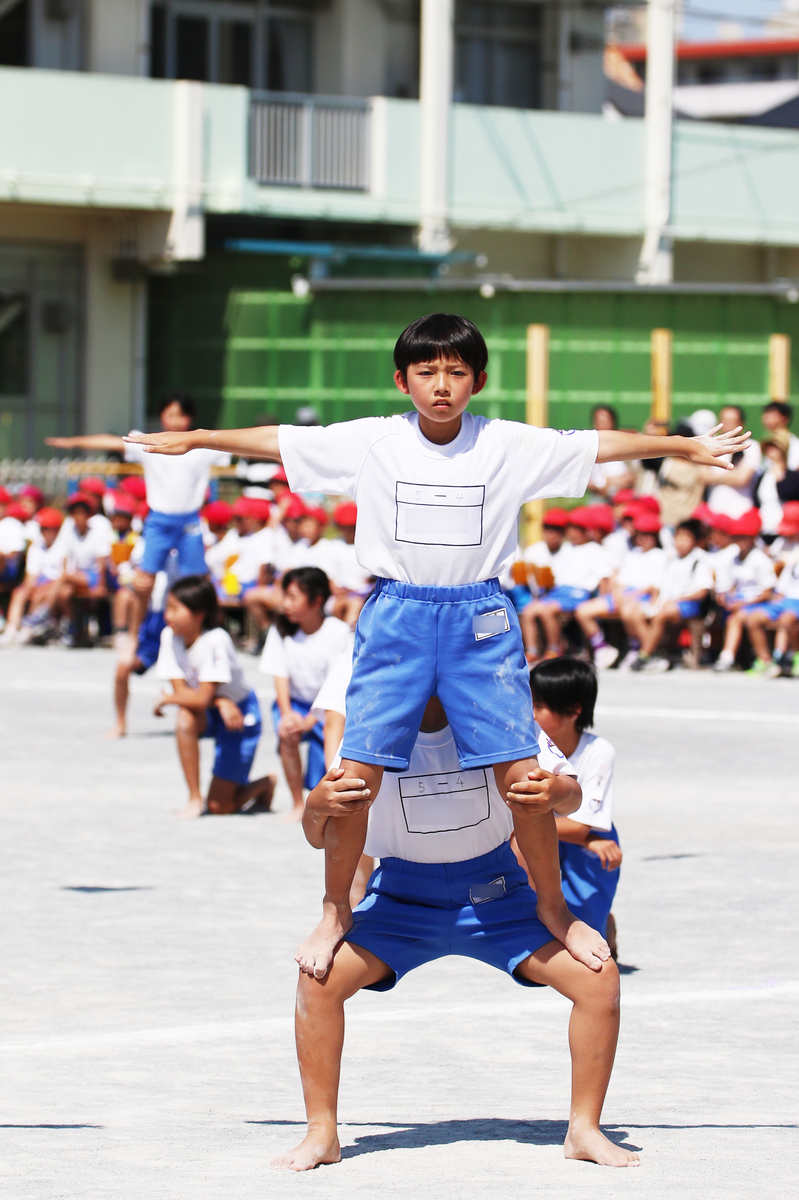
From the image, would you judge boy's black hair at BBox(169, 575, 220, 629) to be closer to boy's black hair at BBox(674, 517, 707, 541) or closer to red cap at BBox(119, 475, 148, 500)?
boy's black hair at BBox(674, 517, 707, 541)

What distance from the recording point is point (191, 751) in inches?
382

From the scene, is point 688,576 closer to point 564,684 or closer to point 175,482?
point 175,482

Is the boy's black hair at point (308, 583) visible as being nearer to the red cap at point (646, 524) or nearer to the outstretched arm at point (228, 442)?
the outstretched arm at point (228, 442)

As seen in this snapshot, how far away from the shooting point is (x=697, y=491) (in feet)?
Answer: 60.5

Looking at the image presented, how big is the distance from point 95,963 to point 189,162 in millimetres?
A: 21706

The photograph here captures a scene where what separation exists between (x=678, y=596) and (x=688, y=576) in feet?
0.66

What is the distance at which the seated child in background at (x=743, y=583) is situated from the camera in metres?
16.9

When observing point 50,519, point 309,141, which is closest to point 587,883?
Answer: point 50,519

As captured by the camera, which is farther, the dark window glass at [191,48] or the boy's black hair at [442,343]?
the dark window glass at [191,48]

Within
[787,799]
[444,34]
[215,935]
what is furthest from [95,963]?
[444,34]

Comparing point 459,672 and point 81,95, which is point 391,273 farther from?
point 459,672

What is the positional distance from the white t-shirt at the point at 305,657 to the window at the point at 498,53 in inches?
908

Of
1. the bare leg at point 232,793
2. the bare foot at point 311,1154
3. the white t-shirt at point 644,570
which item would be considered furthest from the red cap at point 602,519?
the bare foot at point 311,1154

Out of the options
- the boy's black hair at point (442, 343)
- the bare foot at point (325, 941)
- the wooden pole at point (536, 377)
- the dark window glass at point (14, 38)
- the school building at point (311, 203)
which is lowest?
the bare foot at point (325, 941)
